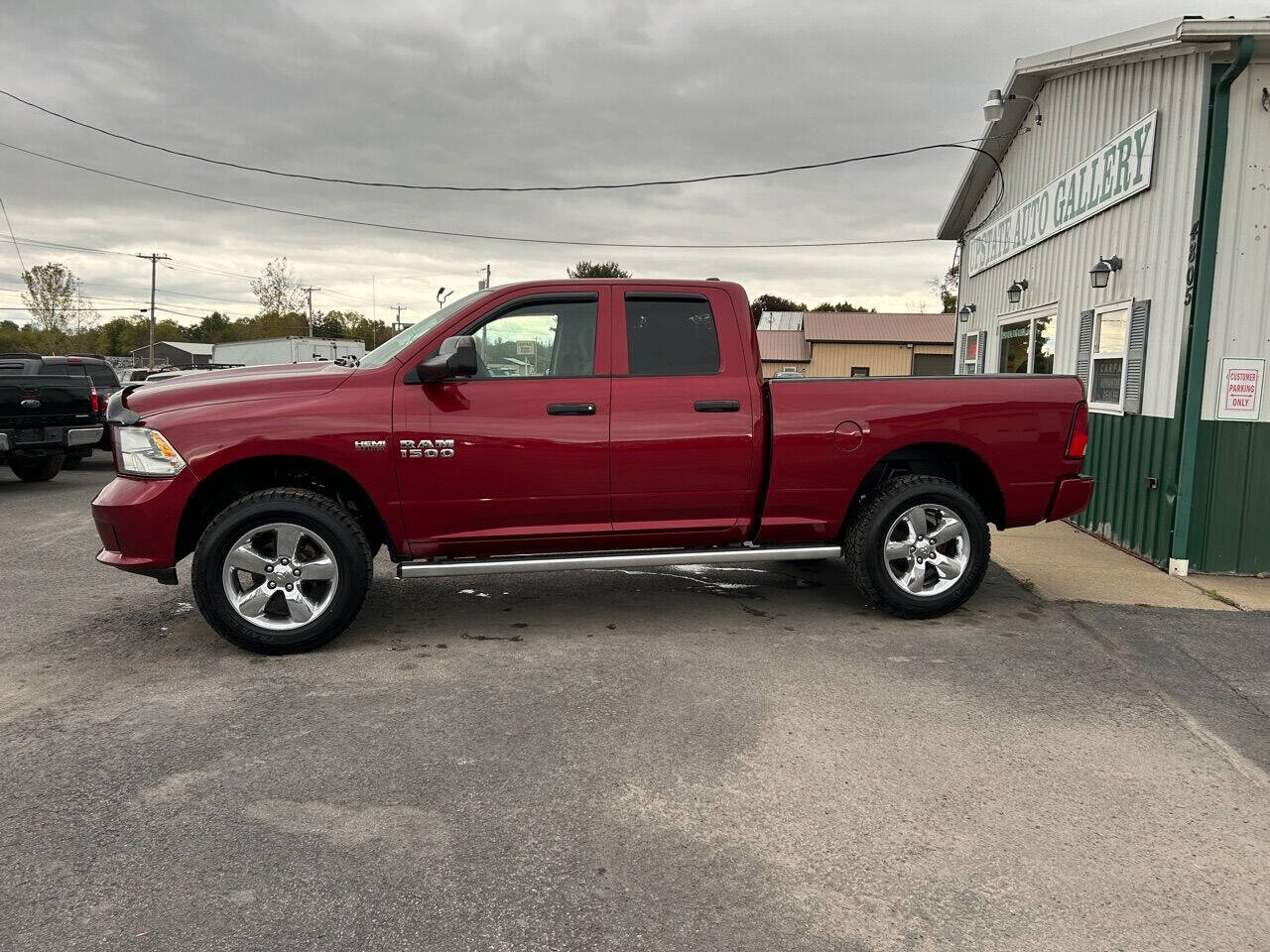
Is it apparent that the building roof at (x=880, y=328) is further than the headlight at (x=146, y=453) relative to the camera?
Yes

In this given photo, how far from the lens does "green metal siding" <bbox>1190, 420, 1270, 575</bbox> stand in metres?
7.20

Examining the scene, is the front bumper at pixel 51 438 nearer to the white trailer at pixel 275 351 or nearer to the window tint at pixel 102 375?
the window tint at pixel 102 375

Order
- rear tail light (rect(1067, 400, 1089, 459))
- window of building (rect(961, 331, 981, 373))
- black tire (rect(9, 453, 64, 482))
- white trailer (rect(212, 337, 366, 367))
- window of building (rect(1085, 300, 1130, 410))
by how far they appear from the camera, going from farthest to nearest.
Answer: white trailer (rect(212, 337, 366, 367)), window of building (rect(961, 331, 981, 373)), black tire (rect(9, 453, 64, 482)), window of building (rect(1085, 300, 1130, 410)), rear tail light (rect(1067, 400, 1089, 459))

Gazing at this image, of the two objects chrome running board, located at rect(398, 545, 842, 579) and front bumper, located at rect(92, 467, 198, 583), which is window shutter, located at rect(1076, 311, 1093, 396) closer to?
chrome running board, located at rect(398, 545, 842, 579)

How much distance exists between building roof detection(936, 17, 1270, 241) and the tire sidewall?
4.16 metres

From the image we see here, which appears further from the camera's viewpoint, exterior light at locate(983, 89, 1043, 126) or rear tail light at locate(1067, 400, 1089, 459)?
exterior light at locate(983, 89, 1043, 126)

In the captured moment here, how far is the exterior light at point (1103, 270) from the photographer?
8617mm

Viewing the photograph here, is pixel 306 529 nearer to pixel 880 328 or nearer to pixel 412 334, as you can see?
pixel 412 334

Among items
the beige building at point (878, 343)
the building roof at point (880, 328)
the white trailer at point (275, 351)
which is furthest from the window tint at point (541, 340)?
the building roof at point (880, 328)

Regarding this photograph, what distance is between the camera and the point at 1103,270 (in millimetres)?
8719

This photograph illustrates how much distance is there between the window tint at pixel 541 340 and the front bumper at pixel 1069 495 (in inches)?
121

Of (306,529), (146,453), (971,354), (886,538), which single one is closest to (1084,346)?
(886,538)

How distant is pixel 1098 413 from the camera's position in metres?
9.09

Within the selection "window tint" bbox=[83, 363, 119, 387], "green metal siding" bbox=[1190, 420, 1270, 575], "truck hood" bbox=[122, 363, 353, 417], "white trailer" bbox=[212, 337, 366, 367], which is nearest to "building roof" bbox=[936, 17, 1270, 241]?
"green metal siding" bbox=[1190, 420, 1270, 575]
